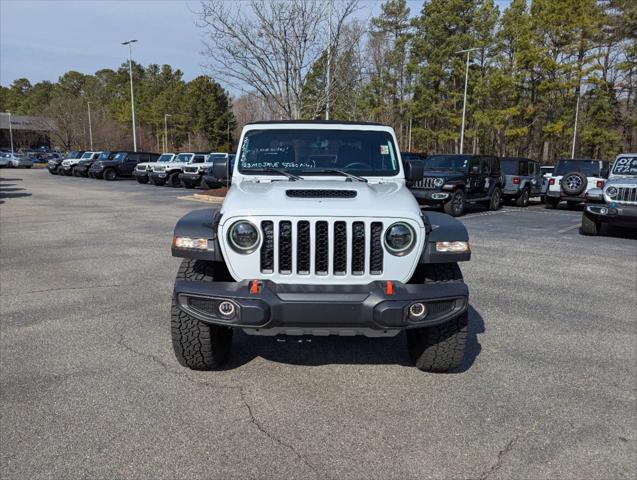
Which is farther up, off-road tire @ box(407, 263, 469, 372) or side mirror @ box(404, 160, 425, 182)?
side mirror @ box(404, 160, 425, 182)

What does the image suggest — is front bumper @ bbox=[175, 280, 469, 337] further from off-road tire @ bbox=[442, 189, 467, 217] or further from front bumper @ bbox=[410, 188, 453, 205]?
off-road tire @ bbox=[442, 189, 467, 217]

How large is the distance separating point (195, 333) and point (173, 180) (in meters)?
23.7

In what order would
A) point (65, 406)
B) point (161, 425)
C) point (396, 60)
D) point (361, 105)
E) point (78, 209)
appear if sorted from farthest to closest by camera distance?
1. point (396, 60)
2. point (361, 105)
3. point (78, 209)
4. point (65, 406)
5. point (161, 425)

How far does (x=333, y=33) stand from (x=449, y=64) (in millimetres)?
27844

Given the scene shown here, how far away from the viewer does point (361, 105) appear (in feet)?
125

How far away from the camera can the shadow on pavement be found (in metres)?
4.11

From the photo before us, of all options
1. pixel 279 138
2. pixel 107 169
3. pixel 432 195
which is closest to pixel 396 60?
pixel 107 169

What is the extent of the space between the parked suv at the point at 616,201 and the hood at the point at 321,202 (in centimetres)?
790

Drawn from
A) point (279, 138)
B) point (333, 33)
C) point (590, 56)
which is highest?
point (590, 56)

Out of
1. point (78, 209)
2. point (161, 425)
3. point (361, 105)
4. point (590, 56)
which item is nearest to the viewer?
point (161, 425)

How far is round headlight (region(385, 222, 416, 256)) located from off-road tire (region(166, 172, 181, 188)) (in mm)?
23937

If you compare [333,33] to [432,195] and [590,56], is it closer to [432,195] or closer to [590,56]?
[432,195]

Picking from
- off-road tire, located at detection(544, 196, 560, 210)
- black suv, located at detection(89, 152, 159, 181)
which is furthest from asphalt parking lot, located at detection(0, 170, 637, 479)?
black suv, located at detection(89, 152, 159, 181)

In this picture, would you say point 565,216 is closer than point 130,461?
No
